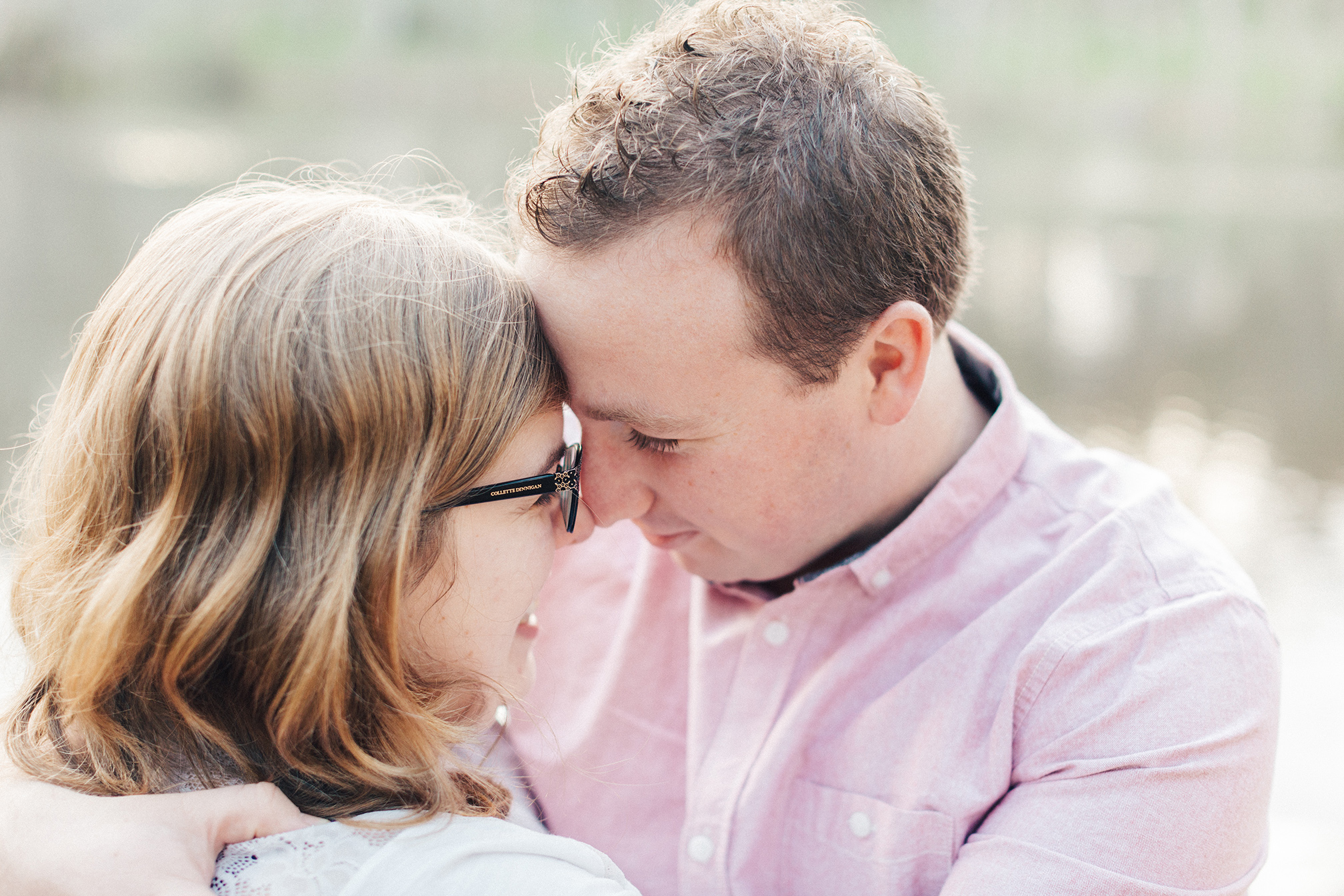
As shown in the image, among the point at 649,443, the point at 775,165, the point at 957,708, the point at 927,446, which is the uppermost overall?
the point at 775,165

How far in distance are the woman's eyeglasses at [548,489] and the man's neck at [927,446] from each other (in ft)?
1.67

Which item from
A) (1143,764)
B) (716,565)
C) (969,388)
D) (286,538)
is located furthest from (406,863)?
(969,388)

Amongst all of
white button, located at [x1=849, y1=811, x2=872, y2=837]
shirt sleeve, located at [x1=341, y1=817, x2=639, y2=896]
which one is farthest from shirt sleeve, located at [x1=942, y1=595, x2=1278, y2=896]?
shirt sleeve, located at [x1=341, y1=817, x2=639, y2=896]

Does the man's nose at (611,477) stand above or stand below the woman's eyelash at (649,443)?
below

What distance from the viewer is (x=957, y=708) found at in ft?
4.64

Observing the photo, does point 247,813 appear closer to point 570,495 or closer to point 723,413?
point 570,495

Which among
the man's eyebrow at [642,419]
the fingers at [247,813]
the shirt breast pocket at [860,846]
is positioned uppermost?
the man's eyebrow at [642,419]

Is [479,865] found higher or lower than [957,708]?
higher

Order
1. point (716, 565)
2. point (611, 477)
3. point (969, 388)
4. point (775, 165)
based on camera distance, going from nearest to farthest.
A: point (775, 165) → point (611, 477) → point (716, 565) → point (969, 388)

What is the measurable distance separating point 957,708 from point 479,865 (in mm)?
732

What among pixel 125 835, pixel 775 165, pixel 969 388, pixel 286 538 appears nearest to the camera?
pixel 125 835

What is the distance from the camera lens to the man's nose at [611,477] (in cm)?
148

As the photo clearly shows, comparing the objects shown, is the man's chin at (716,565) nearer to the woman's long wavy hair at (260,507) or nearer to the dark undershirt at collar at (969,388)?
the dark undershirt at collar at (969,388)

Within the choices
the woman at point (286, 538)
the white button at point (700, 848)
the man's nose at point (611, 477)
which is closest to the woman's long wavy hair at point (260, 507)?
the woman at point (286, 538)
